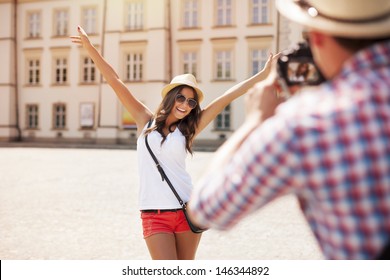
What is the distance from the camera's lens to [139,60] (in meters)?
29.0

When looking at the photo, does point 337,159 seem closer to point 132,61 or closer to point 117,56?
point 132,61

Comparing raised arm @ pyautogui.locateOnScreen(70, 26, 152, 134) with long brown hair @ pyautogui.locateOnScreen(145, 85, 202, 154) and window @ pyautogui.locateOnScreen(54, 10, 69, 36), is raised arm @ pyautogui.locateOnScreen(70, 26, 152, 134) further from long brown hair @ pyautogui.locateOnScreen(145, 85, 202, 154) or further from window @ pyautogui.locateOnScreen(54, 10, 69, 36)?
window @ pyautogui.locateOnScreen(54, 10, 69, 36)

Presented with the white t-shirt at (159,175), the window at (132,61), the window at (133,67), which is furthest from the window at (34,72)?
the white t-shirt at (159,175)

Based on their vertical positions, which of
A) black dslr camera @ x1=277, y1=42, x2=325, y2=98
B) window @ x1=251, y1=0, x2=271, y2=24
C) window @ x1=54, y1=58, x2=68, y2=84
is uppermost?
window @ x1=251, y1=0, x2=271, y2=24

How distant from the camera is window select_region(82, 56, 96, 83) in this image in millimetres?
30266

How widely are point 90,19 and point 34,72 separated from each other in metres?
5.24

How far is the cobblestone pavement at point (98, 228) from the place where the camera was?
204 inches

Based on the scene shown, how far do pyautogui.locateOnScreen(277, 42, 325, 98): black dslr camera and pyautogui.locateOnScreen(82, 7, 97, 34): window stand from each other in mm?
30474

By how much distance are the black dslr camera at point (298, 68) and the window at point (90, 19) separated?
30.5m

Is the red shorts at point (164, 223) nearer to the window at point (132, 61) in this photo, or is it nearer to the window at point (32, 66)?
the window at point (132, 61)

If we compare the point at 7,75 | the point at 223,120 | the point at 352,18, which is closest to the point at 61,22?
the point at 7,75

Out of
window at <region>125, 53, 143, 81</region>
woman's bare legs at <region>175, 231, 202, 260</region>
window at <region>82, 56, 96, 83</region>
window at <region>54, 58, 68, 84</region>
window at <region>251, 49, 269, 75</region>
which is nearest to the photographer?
woman's bare legs at <region>175, 231, 202, 260</region>

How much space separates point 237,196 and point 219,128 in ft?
87.0

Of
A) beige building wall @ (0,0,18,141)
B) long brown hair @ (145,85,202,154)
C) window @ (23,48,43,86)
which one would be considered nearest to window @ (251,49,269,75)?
window @ (23,48,43,86)
